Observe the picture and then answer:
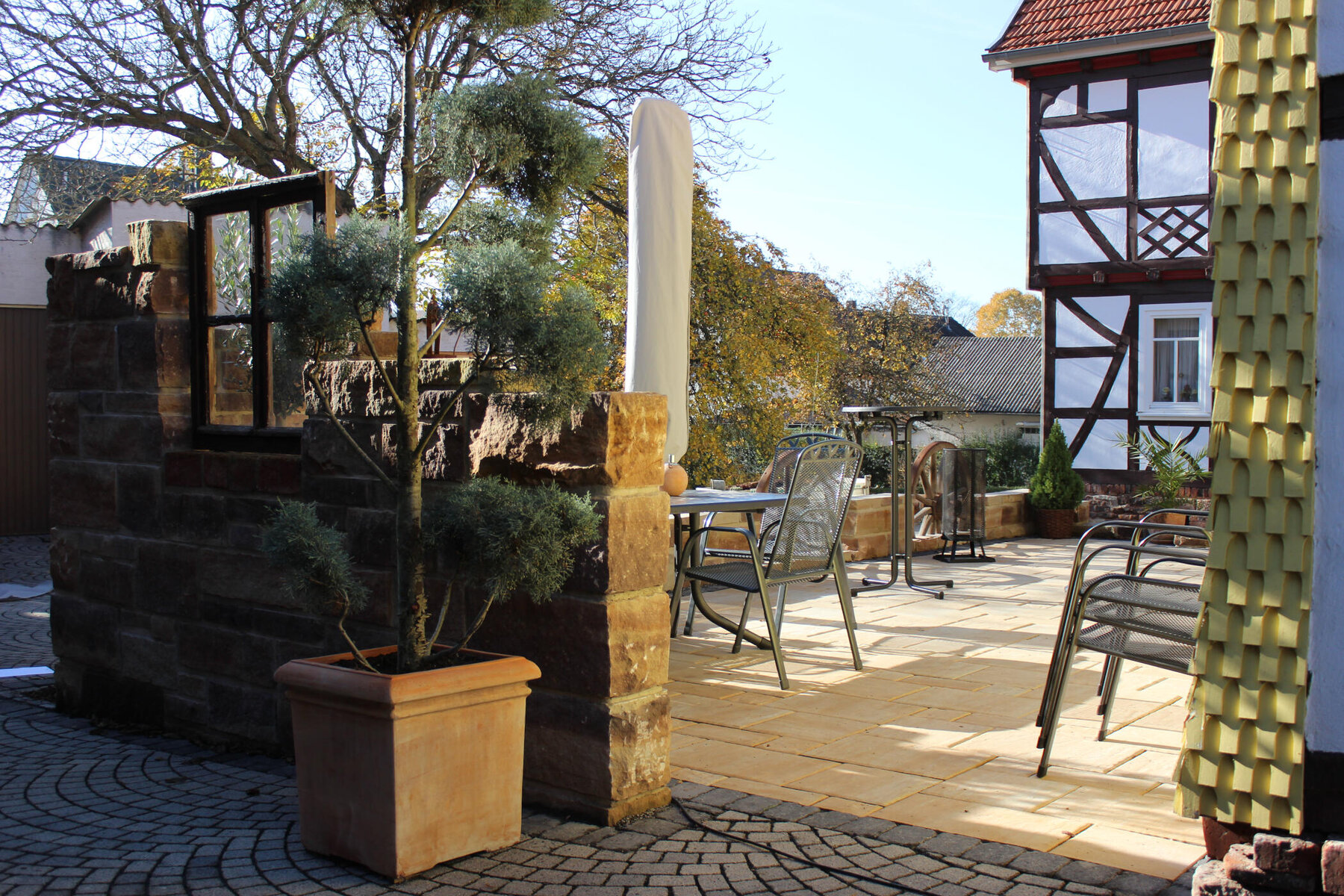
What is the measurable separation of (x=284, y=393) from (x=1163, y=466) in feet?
30.4

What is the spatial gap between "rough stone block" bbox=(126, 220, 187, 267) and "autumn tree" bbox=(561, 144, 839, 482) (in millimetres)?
6213

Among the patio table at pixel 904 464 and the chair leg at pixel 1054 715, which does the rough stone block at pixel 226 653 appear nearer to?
the chair leg at pixel 1054 715

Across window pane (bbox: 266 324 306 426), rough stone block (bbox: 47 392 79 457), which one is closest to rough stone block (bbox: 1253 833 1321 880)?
window pane (bbox: 266 324 306 426)

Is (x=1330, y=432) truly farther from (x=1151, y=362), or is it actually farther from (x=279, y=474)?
(x=1151, y=362)

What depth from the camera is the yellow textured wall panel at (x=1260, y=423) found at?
2.11 meters

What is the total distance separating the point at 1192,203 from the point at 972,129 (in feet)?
11.8

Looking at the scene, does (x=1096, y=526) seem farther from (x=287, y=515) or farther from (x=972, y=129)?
(x=972, y=129)

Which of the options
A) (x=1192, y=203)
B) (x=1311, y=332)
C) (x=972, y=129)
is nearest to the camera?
(x=1311, y=332)

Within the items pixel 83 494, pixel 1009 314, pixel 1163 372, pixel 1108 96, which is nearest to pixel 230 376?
pixel 83 494

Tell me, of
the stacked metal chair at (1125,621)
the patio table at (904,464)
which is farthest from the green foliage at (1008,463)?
the stacked metal chair at (1125,621)

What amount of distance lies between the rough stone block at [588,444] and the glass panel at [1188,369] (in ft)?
35.2

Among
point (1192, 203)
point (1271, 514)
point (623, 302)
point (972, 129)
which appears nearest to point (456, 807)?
point (1271, 514)

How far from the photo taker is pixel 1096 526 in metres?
3.25

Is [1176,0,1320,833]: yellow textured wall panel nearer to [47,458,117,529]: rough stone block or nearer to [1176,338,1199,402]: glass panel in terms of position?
[47,458,117,529]: rough stone block
